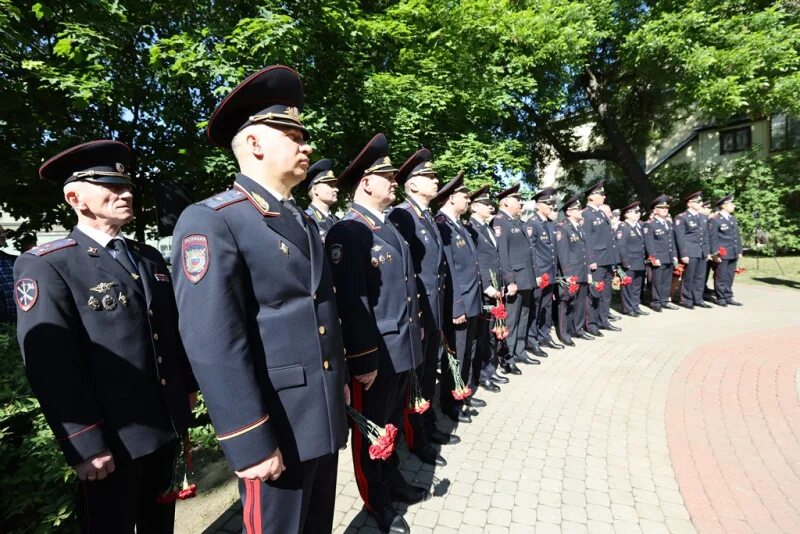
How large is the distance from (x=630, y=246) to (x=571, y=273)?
2971mm

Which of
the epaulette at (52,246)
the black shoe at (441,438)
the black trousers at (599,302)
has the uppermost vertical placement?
the epaulette at (52,246)

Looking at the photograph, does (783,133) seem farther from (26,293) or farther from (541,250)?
(26,293)

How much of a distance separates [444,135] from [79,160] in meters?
9.35

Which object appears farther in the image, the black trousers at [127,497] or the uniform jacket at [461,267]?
the uniform jacket at [461,267]

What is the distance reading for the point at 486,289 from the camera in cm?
550

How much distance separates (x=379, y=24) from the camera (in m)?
8.88

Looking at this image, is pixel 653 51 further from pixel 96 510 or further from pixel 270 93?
pixel 96 510

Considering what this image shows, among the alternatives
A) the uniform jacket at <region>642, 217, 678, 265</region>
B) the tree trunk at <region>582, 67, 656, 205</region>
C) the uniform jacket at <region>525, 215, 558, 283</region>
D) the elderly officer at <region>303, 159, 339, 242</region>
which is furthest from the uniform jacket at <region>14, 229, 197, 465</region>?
the tree trunk at <region>582, 67, 656, 205</region>

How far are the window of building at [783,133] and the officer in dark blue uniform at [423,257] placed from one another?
25.8 m

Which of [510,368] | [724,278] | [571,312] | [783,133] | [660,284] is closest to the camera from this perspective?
[510,368]

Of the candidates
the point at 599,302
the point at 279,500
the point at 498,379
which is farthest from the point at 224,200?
the point at 599,302

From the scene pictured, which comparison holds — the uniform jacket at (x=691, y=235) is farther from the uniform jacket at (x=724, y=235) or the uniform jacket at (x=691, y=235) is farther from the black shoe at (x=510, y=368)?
the black shoe at (x=510, y=368)

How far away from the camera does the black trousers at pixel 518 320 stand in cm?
634

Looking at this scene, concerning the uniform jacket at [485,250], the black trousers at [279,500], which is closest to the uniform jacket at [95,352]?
the black trousers at [279,500]
